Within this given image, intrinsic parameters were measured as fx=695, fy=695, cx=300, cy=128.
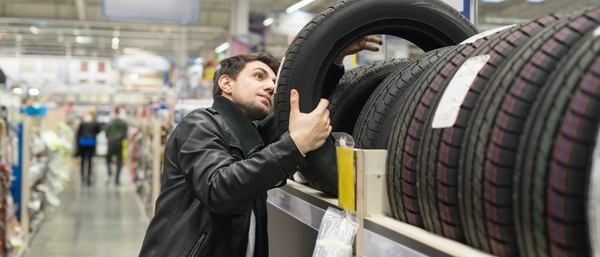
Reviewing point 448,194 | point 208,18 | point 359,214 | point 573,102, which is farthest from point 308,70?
point 208,18

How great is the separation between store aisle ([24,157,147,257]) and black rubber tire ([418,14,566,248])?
20.8ft

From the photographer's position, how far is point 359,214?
4.71 ft

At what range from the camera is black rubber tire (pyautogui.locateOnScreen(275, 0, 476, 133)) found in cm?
176

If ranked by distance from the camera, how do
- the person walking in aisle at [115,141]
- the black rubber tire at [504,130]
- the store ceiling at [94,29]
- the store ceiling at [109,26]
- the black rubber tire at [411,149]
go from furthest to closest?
the store ceiling at [94,29] → the store ceiling at [109,26] → the person walking in aisle at [115,141] → the black rubber tire at [411,149] → the black rubber tire at [504,130]

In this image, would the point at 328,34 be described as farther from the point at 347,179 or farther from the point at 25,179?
the point at 25,179

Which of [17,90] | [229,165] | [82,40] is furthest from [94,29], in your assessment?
[229,165]

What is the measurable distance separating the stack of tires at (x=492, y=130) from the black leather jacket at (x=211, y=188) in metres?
0.22

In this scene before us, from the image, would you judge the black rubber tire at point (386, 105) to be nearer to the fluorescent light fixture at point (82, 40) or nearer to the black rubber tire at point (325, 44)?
the black rubber tire at point (325, 44)

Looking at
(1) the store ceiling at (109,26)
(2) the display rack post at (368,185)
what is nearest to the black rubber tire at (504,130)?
(2) the display rack post at (368,185)

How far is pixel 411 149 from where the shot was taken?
53.8 inches

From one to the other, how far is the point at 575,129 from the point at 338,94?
117 centimetres

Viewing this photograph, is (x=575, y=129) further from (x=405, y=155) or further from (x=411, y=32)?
(x=411, y=32)

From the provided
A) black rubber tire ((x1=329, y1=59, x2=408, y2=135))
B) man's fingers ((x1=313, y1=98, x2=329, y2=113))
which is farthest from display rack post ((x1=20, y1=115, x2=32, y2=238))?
man's fingers ((x1=313, y1=98, x2=329, y2=113))

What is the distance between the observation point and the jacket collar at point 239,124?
6.85 ft
